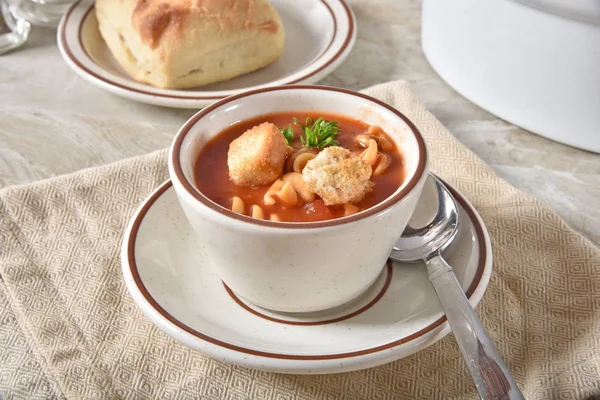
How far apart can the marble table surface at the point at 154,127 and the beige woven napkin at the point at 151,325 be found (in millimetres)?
235

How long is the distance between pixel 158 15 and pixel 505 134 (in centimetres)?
102

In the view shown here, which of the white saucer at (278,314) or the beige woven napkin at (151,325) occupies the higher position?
the white saucer at (278,314)

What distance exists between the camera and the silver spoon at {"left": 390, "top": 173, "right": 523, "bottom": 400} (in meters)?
1.05

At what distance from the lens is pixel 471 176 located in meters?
1.66

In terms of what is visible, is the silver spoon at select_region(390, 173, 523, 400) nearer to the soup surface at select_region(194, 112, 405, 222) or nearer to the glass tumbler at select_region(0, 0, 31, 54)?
the soup surface at select_region(194, 112, 405, 222)

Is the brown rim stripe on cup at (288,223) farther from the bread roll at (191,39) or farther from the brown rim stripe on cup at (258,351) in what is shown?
the bread roll at (191,39)

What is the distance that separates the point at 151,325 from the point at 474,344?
577 mm

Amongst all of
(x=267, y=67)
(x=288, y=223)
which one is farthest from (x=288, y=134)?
(x=267, y=67)

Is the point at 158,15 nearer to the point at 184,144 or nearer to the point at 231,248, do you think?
the point at 184,144

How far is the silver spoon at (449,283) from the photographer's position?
1054 mm

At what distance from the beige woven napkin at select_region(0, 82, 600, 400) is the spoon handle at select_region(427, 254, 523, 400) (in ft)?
0.44

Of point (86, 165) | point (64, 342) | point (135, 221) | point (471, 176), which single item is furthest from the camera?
point (86, 165)

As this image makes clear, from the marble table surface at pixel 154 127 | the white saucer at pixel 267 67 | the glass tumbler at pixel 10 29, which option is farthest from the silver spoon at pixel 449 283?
the glass tumbler at pixel 10 29

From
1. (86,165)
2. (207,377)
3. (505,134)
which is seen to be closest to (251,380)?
(207,377)
